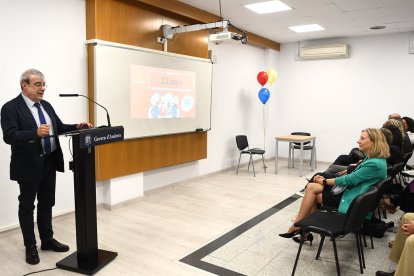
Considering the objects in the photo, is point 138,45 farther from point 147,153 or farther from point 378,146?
point 378,146

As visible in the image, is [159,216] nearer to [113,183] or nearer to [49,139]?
[113,183]

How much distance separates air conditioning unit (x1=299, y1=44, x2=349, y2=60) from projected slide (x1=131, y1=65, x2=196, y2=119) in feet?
11.7

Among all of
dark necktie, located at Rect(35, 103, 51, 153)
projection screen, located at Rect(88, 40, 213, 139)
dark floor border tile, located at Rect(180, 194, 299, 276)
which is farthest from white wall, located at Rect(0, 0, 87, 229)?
dark floor border tile, located at Rect(180, 194, 299, 276)

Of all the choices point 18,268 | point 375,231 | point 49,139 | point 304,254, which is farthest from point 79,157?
point 375,231

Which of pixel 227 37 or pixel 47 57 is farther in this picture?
pixel 227 37

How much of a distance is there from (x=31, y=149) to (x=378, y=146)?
2854mm

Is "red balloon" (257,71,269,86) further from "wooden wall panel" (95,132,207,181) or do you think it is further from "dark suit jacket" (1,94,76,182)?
"dark suit jacket" (1,94,76,182)

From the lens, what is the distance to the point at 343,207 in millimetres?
2912

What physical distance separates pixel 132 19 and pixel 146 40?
0.34 meters

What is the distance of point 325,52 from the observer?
7.48 m

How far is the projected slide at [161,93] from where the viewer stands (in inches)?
177

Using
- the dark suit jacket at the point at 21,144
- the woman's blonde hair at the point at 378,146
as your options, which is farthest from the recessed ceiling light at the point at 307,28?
the dark suit jacket at the point at 21,144

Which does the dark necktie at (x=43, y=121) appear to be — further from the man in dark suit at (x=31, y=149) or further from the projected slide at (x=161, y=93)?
the projected slide at (x=161, y=93)

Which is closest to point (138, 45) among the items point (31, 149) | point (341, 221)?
point (31, 149)
